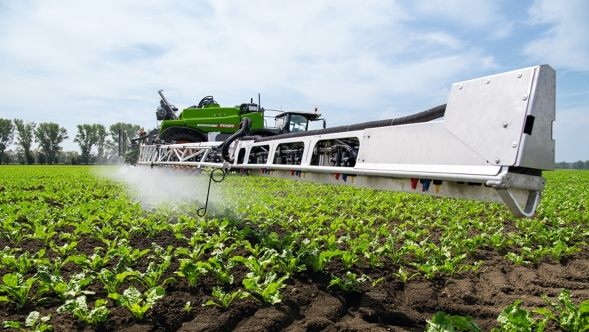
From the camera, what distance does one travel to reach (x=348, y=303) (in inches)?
131

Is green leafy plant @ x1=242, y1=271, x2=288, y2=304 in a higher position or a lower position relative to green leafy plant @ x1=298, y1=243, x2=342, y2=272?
lower

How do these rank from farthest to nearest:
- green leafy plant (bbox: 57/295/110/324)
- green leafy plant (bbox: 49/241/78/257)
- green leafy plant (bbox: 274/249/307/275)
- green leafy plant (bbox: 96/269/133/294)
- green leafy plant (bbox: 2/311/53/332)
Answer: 1. green leafy plant (bbox: 49/241/78/257)
2. green leafy plant (bbox: 274/249/307/275)
3. green leafy plant (bbox: 96/269/133/294)
4. green leafy plant (bbox: 57/295/110/324)
5. green leafy plant (bbox: 2/311/53/332)

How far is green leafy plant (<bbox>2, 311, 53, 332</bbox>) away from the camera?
8.57 feet

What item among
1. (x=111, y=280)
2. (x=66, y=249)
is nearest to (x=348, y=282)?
(x=111, y=280)

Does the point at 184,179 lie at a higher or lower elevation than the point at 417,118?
lower

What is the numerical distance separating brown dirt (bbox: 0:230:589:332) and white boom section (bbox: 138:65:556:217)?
97 centimetres

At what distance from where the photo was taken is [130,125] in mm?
79625

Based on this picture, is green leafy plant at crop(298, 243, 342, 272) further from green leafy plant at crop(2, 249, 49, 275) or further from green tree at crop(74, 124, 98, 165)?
green tree at crop(74, 124, 98, 165)

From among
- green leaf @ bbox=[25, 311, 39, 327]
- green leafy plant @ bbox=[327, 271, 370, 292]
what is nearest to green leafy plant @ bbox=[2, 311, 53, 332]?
green leaf @ bbox=[25, 311, 39, 327]

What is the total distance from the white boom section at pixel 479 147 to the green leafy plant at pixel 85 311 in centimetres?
226

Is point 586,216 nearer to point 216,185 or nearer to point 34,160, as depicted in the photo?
point 216,185

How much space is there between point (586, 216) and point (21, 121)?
8933cm

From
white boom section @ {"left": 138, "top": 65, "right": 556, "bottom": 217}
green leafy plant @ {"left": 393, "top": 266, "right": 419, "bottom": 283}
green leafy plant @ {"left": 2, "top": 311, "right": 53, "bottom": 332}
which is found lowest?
green leafy plant @ {"left": 2, "top": 311, "right": 53, "bottom": 332}

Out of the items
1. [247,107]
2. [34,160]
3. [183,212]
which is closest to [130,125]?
[34,160]
